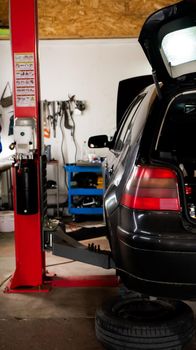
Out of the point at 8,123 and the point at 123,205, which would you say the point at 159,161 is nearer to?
the point at 123,205

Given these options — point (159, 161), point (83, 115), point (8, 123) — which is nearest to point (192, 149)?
point (159, 161)

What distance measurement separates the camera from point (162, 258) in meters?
1.56

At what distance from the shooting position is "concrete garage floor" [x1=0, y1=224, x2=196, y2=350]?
7.27 ft

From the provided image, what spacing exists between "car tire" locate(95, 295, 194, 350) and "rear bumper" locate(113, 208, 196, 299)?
0.50m

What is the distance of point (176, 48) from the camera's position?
1.75 meters

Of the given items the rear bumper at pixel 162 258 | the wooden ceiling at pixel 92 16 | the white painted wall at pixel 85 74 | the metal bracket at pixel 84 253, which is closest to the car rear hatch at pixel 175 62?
the rear bumper at pixel 162 258

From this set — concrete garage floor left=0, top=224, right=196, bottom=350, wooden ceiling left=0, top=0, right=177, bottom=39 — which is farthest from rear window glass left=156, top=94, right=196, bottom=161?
wooden ceiling left=0, top=0, right=177, bottom=39

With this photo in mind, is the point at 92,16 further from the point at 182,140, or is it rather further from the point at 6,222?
the point at 182,140

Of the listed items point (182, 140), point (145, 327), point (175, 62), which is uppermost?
point (175, 62)

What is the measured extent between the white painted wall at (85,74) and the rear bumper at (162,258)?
446 cm

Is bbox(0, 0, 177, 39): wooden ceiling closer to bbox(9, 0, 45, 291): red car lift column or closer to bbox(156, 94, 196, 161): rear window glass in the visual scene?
bbox(9, 0, 45, 291): red car lift column

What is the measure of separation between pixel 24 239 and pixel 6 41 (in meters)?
3.91

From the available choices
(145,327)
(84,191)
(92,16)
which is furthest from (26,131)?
(92,16)

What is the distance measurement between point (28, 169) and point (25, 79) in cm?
70
